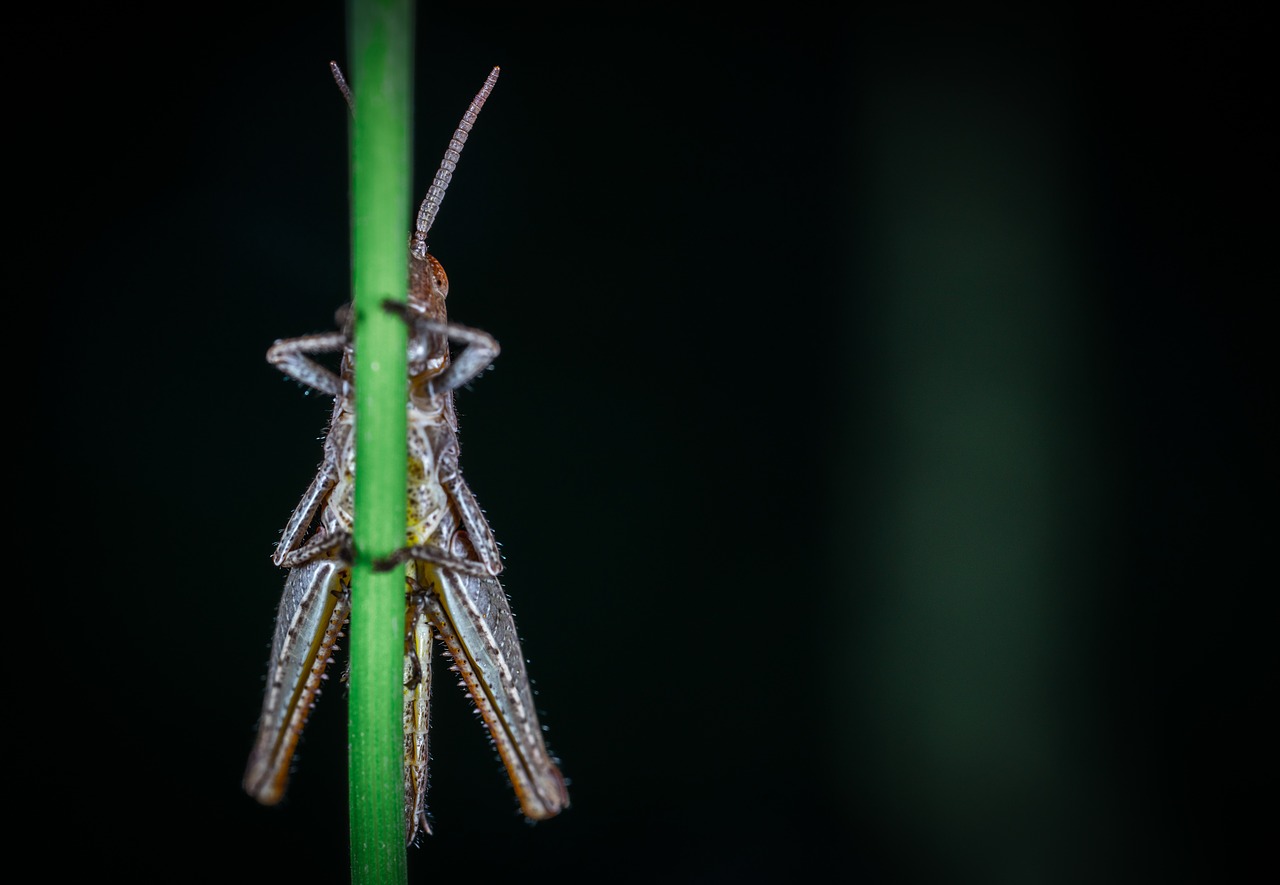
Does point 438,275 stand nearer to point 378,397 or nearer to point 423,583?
point 423,583

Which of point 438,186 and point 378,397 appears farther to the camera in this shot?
point 438,186

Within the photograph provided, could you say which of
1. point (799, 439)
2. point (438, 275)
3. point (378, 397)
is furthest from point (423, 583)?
point (799, 439)

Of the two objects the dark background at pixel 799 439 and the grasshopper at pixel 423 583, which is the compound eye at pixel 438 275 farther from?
the dark background at pixel 799 439

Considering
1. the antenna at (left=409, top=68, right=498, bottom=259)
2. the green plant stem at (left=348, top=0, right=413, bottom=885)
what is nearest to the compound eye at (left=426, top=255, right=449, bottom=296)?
the antenna at (left=409, top=68, right=498, bottom=259)

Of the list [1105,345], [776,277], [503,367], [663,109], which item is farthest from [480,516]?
[1105,345]

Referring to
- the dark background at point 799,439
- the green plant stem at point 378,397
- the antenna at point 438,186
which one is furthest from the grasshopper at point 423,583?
the dark background at point 799,439

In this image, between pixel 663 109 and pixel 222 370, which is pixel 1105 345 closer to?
pixel 663 109
